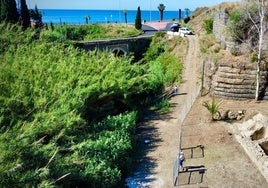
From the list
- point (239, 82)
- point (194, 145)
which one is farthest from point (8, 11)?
point (194, 145)

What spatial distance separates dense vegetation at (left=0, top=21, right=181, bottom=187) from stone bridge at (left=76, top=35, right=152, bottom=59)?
1010 cm

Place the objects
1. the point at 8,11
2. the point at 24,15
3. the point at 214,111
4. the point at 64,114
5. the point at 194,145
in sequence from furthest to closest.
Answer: the point at 24,15 < the point at 8,11 < the point at 214,111 < the point at 194,145 < the point at 64,114

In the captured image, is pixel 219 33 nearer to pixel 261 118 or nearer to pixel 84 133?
pixel 261 118

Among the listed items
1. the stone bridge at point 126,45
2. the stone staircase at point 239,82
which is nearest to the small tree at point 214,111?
the stone staircase at point 239,82

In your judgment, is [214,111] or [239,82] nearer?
[214,111]

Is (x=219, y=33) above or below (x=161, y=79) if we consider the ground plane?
above

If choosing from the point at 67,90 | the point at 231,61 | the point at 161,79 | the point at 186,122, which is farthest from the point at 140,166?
the point at 161,79

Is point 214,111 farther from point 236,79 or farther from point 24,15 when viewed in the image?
point 24,15

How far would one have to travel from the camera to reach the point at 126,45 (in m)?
38.8

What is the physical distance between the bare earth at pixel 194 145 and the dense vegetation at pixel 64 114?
3.34ft

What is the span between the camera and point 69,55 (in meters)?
24.7

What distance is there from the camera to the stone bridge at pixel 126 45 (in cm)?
3693

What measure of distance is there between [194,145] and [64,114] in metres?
6.12

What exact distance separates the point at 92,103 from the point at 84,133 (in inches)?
147
